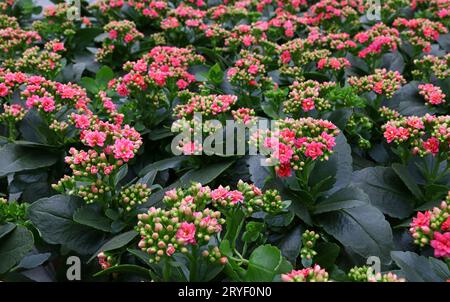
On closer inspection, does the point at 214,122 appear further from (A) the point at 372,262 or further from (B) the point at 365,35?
(B) the point at 365,35

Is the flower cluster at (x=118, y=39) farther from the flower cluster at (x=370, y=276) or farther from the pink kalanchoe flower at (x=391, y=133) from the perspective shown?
the flower cluster at (x=370, y=276)

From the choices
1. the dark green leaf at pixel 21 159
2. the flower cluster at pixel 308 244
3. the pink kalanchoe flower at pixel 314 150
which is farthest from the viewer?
the dark green leaf at pixel 21 159

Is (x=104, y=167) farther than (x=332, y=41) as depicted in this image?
No

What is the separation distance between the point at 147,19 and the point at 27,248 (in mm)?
3187

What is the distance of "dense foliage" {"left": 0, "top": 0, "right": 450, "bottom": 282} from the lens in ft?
5.91

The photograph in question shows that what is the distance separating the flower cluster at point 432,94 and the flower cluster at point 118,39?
2.17 m

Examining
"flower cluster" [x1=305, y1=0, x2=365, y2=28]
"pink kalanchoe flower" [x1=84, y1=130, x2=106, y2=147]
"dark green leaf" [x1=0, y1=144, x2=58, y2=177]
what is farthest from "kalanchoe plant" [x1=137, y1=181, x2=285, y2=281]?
"flower cluster" [x1=305, y1=0, x2=365, y2=28]

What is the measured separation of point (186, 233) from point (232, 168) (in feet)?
3.27

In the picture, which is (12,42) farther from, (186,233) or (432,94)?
(432,94)


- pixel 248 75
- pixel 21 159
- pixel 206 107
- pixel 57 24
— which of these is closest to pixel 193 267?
pixel 206 107

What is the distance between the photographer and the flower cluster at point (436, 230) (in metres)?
1.62

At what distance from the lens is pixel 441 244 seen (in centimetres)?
162

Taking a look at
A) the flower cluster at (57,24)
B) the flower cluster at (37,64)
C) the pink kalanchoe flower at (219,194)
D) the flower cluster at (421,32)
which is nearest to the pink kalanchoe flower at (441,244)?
the pink kalanchoe flower at (219,194)
